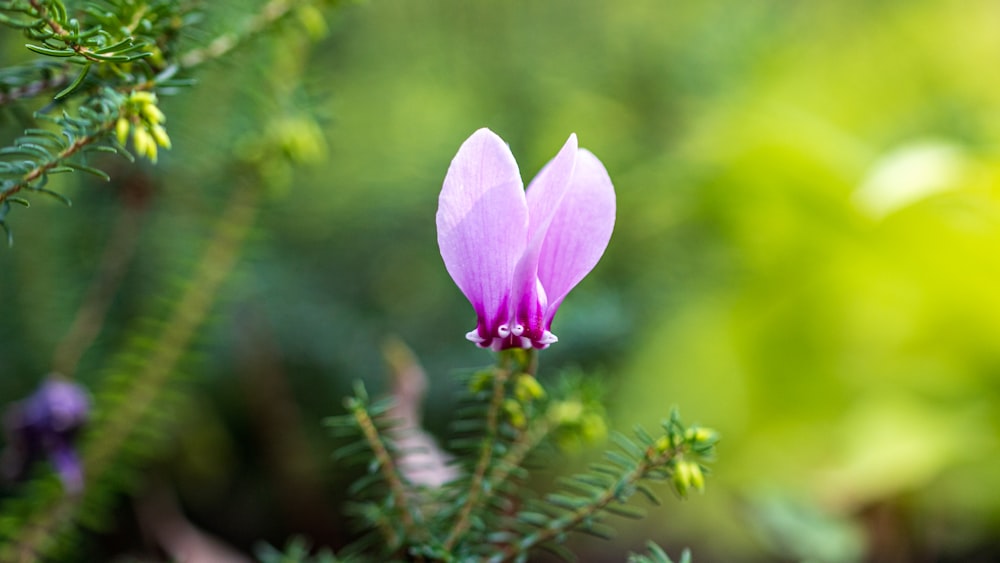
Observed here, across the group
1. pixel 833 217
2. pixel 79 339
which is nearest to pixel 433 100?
pixel 833 217

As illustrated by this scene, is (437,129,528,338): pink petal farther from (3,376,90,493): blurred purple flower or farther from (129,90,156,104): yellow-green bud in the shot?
(3,376,90,493): blurred purple flower

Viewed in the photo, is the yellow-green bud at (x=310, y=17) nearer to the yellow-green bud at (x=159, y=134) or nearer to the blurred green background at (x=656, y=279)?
the yellow-green bud at (x=159, y=134)

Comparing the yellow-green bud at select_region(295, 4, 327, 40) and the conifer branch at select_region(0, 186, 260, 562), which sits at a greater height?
the yellow-green bud at select_region(295, 4, 327, 40)

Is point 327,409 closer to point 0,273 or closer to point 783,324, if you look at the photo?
point 0,273

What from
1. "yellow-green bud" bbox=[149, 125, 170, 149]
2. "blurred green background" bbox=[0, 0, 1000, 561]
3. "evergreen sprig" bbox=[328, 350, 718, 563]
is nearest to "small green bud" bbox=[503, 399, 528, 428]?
"evergreen sprig" bbox=[328, 350, 718, 563]

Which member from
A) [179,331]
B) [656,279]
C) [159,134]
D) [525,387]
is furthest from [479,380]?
[656,279]

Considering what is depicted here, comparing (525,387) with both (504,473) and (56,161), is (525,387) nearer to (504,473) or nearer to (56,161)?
(504,473)
